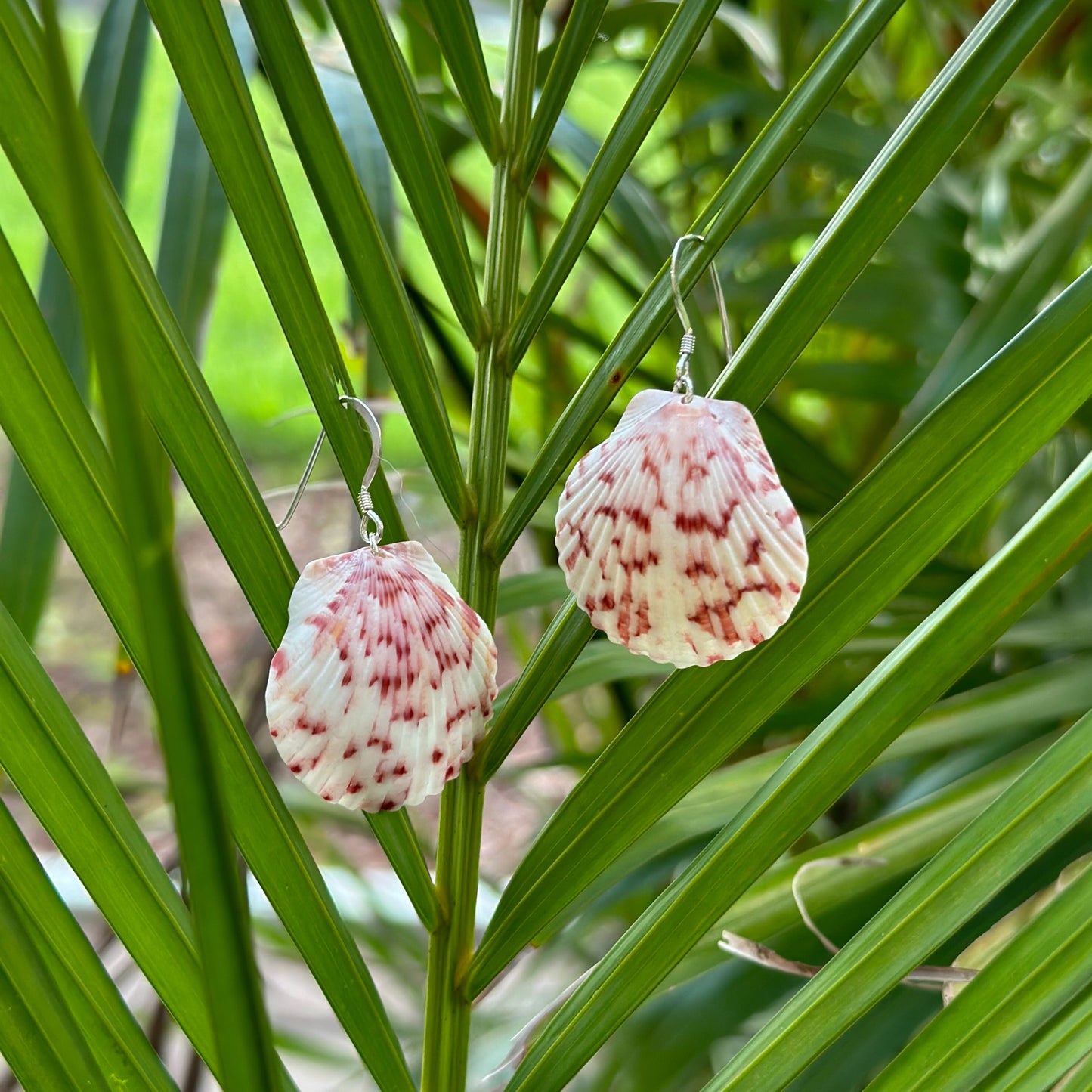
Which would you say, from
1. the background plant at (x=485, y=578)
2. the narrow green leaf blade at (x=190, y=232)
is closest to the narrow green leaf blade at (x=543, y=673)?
the background plant at (x=485, y=578)

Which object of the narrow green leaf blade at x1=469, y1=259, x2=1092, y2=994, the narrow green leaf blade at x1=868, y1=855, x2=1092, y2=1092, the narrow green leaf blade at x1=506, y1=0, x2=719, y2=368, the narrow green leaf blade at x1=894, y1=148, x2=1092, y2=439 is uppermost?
the narrow green leaf blade at x1=894, y1=148, x2=1092, y2=439

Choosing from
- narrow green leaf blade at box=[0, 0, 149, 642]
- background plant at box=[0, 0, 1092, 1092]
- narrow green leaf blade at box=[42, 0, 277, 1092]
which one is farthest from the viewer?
narrow green leaf blade at box=[0, 0, 149, 642]

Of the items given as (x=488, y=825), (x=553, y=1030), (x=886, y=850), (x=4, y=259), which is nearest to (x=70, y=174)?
(x=4, y=259)

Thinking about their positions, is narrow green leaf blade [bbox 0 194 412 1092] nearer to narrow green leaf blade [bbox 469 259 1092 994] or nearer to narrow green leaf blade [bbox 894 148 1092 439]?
narrow green leaf blade [bbox 469 259 1092 994]

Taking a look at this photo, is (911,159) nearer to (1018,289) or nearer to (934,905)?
(934,905)

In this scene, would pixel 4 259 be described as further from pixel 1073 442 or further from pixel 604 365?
pixel 1073 442

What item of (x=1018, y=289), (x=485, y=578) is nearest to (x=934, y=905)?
(x=485, y=578)

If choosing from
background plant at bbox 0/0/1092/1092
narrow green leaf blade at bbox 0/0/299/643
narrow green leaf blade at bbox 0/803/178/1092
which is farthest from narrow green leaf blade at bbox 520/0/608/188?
narrow green leaf blade at bbox 0/803/178/1092
